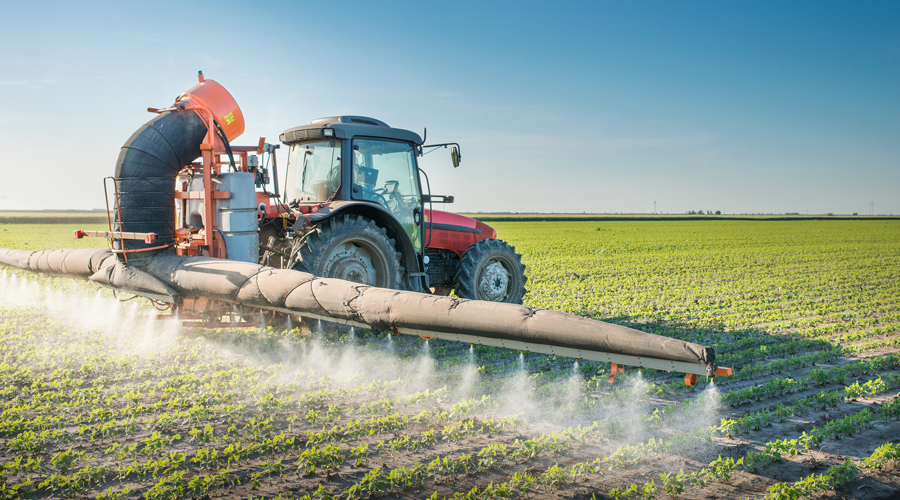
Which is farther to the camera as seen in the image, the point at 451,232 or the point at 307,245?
the point at 451,232

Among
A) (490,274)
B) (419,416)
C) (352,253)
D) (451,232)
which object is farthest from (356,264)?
(490,274)

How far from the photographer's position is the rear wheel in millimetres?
6387

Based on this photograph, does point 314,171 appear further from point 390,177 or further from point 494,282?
point 494,282

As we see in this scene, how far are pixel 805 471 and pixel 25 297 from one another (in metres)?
12.1

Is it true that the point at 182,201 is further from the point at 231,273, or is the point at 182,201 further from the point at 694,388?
the point at 694,388

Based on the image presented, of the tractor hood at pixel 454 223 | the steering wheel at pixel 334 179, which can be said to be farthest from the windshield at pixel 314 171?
the tractor hood at pixel 454 223

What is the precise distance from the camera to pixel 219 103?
6.82 meters

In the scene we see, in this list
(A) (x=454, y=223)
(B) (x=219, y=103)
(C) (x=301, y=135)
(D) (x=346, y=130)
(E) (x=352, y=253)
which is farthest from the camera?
(A) (x=454, y=223)

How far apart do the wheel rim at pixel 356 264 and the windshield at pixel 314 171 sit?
88 centimetres

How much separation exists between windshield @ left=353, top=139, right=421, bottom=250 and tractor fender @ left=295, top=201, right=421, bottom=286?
1.21 feet

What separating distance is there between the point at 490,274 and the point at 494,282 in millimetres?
150

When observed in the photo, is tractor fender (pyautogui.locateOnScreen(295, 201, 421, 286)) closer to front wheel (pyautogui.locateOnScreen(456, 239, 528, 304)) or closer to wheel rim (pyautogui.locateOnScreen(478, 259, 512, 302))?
front wheel (pyautogui.locateOnScreen(456, 239, 528, 304))

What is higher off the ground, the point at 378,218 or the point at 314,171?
the point at 314,171

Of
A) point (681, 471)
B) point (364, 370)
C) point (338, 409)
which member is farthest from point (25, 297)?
point (681, 471)
